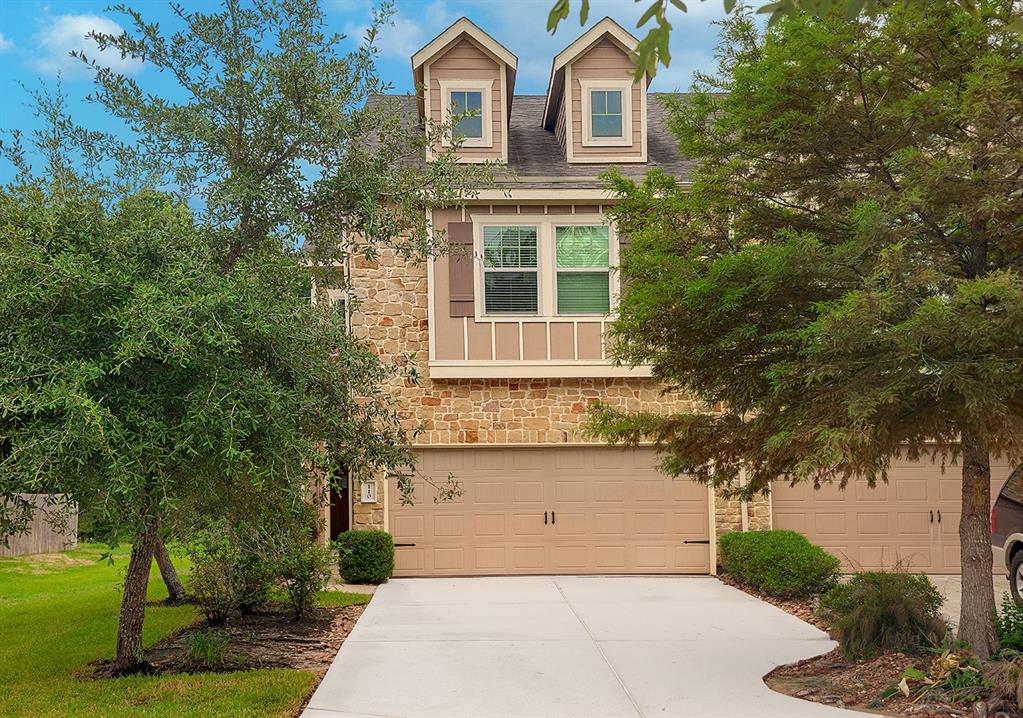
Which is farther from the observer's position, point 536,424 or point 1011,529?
point 536,424

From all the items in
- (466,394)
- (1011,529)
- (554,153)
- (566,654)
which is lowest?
(566,654)

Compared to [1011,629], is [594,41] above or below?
above

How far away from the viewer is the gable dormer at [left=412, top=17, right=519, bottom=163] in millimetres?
16156

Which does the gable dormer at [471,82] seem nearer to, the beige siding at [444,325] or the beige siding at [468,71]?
the beige siding at [468,71]

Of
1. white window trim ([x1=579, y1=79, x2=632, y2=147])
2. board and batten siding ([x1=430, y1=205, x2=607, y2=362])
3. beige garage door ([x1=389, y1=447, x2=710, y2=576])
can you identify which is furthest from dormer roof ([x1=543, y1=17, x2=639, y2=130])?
beige garage door ([x1=389, y1=447, x2=710, y2=576])

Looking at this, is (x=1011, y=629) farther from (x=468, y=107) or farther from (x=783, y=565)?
(x=468, y=107)

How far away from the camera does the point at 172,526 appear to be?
7.71m

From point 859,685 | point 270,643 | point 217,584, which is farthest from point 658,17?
point 217,584

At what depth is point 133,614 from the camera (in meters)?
8.63

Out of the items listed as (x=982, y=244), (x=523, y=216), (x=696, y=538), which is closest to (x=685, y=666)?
(x=982, y=244)

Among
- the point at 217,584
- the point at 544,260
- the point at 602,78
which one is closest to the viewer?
the point at 217,584

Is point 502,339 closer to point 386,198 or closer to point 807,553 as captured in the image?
point 807,553

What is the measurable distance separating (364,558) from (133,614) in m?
6.37

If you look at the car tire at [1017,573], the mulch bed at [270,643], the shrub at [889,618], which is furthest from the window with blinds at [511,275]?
the shrub at [889,618]
